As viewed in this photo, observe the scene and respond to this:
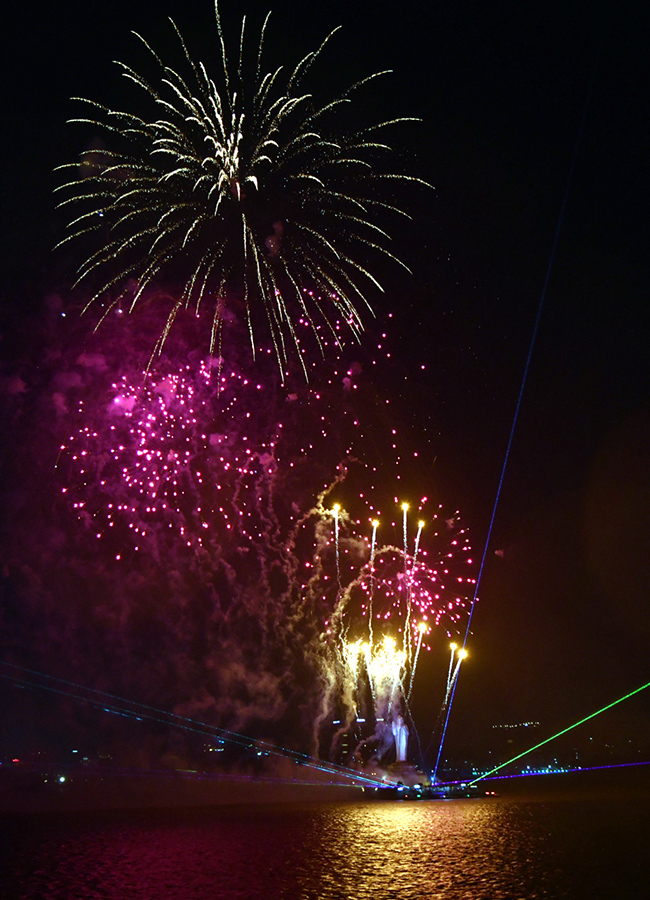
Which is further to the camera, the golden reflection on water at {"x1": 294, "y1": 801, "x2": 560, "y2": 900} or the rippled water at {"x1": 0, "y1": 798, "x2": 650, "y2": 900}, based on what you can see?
the rippled water at {"x1": 0, "y1": 798, "x2": 650, "y2": 900}

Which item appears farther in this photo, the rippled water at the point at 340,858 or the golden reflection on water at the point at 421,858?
the rippled water at the point at 340,858

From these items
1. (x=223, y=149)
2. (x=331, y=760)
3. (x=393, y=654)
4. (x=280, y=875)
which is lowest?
(x=280, y=875)

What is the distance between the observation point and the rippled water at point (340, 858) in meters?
9.06

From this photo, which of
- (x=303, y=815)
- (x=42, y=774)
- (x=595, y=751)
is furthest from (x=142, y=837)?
(x=595, y=751)

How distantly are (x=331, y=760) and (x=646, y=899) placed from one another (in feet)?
110

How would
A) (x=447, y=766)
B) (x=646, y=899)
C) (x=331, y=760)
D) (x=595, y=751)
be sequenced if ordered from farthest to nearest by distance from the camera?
(x=595, y=751) → (x=447, y=766) → (x=331, y=760) → (x=646, y=899)

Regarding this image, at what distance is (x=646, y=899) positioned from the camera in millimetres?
7848

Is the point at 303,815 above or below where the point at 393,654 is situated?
below

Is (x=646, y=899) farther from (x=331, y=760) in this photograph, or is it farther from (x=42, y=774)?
(x=331, y=760)

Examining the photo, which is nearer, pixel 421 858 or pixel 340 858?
pixel 421 858

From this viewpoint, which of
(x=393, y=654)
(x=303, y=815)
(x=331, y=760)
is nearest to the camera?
(x=303, y=815)

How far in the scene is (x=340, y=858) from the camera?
39.4 feet

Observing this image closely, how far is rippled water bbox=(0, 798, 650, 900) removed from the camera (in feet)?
29.7

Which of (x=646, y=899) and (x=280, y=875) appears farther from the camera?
(x=280, y=875)
